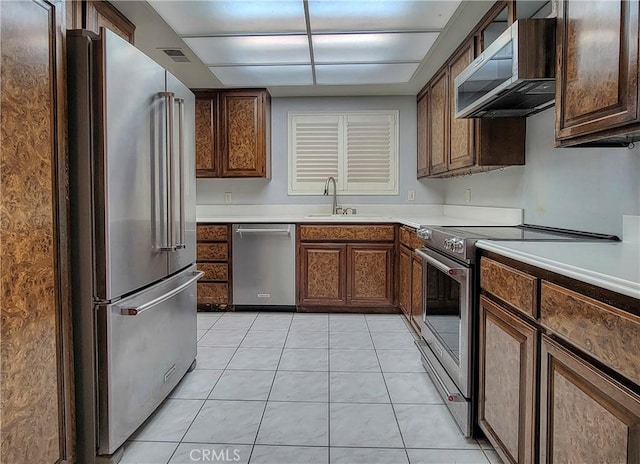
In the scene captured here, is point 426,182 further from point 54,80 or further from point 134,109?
point 54,80

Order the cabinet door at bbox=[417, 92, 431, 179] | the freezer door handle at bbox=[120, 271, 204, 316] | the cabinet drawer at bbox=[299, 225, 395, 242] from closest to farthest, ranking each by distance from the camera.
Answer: the freezer door handle at bbox=[120, 271, 204, 316] → the cabinet drawer at bbox=[299, 225, 395, 242] → the cabinet door at bbox=[417, 92, 431, 179]

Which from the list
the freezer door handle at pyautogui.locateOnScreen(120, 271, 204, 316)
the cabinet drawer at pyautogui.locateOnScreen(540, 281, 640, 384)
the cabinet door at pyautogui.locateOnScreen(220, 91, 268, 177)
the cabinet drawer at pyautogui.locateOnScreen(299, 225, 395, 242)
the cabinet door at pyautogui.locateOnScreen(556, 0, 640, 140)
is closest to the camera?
the cabinet drawer at pyautogui.locateOnScreen(540, 281, 640, 384)

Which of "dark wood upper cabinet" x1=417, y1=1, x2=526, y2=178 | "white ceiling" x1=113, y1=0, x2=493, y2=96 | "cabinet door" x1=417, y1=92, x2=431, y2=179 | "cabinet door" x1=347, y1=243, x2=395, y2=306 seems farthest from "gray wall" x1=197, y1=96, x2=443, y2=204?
"cabinet door" x1=347, y1=243, x2=395, y2=306

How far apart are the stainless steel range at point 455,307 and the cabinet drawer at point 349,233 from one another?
51.3 inches

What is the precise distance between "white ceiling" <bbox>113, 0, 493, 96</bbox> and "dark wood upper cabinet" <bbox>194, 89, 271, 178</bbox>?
32 centimetres

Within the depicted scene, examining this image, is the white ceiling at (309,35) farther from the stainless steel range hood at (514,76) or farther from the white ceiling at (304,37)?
the stainless steel range hood at (514,76)

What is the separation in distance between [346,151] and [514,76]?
2710 mm

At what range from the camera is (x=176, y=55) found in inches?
122

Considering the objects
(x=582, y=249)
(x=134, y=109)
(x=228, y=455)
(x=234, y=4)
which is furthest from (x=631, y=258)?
(x=234, y=4)

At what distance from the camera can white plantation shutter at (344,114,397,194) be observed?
4.36 metres

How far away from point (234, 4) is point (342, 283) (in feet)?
7.90

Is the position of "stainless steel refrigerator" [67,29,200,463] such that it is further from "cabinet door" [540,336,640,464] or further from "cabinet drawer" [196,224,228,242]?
"cabinet drawer" [196,224,228,242]

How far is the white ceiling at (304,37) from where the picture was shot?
2.33 meters

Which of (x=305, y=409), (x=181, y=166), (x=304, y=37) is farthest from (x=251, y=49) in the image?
(x=305, y=409)
